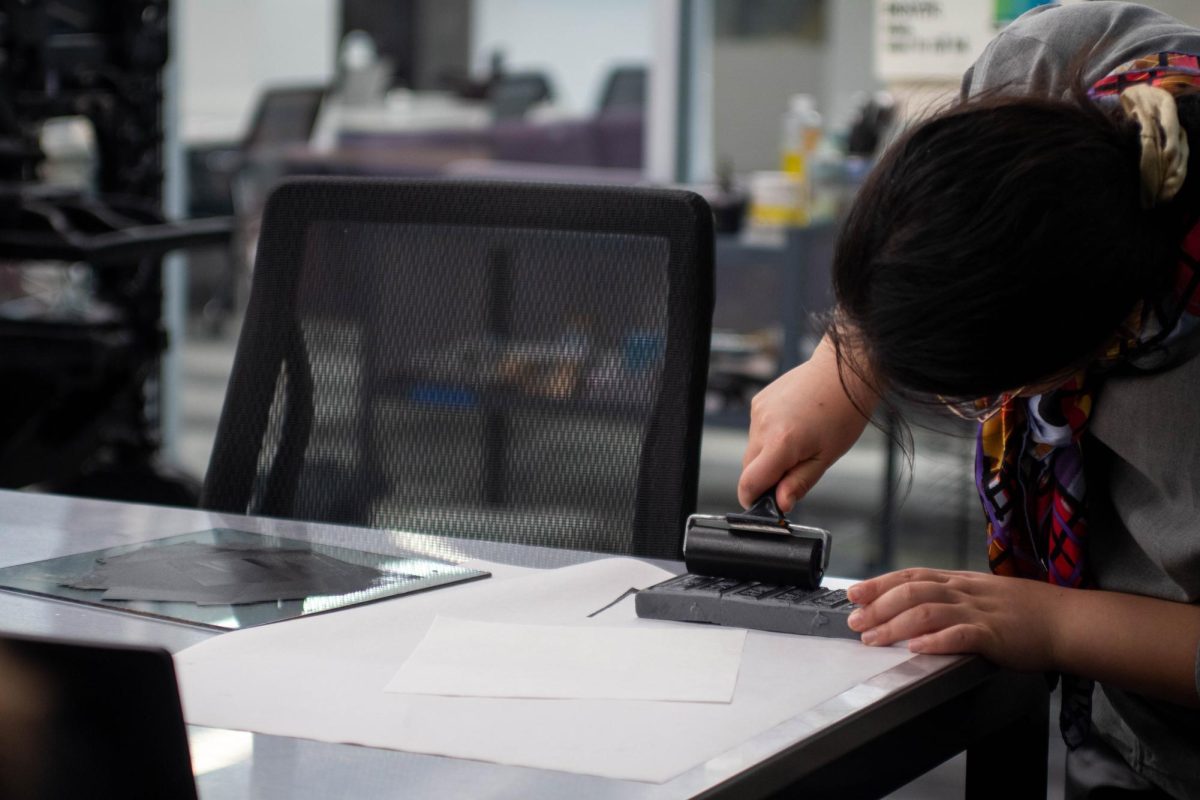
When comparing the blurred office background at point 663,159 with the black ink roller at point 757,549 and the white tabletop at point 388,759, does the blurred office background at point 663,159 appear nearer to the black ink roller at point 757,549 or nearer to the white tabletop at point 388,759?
the black ink roller at point 757,549

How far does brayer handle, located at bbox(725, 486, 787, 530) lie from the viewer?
3.00ft

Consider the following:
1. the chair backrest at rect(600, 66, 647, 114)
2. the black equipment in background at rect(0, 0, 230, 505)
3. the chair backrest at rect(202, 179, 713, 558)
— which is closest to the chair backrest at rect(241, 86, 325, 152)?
the chair backrest at rect(600, 66, 647, 114)

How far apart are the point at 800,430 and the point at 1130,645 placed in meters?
0.25

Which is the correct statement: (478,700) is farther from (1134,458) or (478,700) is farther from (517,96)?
(517,96)

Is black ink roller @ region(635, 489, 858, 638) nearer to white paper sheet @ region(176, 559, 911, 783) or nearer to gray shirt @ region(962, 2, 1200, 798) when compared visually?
white paper sheet @ region(176, 559, 911, 783)

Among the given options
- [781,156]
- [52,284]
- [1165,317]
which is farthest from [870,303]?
[52,284]

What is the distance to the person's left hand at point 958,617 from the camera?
32.4 inches

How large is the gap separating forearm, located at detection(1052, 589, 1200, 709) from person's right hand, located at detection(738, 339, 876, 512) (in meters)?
0.19

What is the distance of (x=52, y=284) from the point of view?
170 inches

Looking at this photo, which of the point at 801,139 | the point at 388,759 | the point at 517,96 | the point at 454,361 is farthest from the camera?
the point at 517,96

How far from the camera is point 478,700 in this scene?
0.74m

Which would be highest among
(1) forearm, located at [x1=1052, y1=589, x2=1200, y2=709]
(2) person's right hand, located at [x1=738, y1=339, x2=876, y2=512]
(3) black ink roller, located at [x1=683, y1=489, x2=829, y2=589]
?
(2) person's right hand, located at [x1=738, y1=339, x2=876, y2=512]

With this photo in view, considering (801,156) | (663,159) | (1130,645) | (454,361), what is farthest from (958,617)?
(663,159)

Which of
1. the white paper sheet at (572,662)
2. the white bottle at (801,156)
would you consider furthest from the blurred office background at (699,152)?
the white paper sheet at (572,662)
